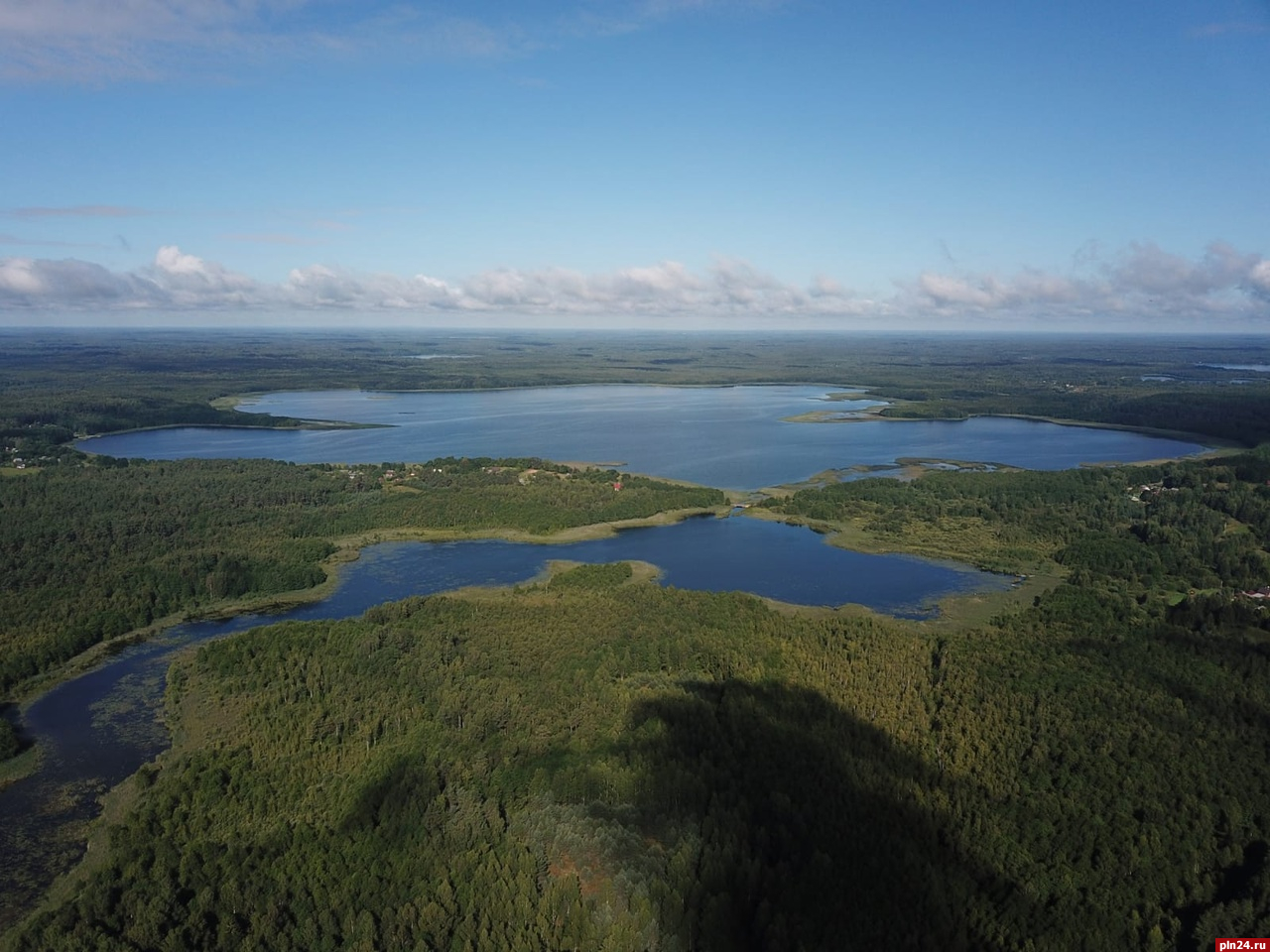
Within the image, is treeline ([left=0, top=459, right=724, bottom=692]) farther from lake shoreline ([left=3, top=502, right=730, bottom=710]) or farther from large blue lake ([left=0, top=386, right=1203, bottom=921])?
large blue lake ([left=0, top=386, right=1203, bottom=921])

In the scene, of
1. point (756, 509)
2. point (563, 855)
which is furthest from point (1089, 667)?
point (756, 509)

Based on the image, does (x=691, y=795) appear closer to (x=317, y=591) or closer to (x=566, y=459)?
(x=317, y=591)

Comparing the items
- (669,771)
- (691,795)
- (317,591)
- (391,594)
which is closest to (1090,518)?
(391,594)

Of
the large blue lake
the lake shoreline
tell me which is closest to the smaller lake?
the large blue lake

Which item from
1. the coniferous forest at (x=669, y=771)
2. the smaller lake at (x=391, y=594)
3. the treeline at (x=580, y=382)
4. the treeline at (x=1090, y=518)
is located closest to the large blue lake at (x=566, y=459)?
the smaller lake at (x=391, y=594)

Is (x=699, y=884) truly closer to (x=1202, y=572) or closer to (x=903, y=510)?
(x=1202, y=572)
